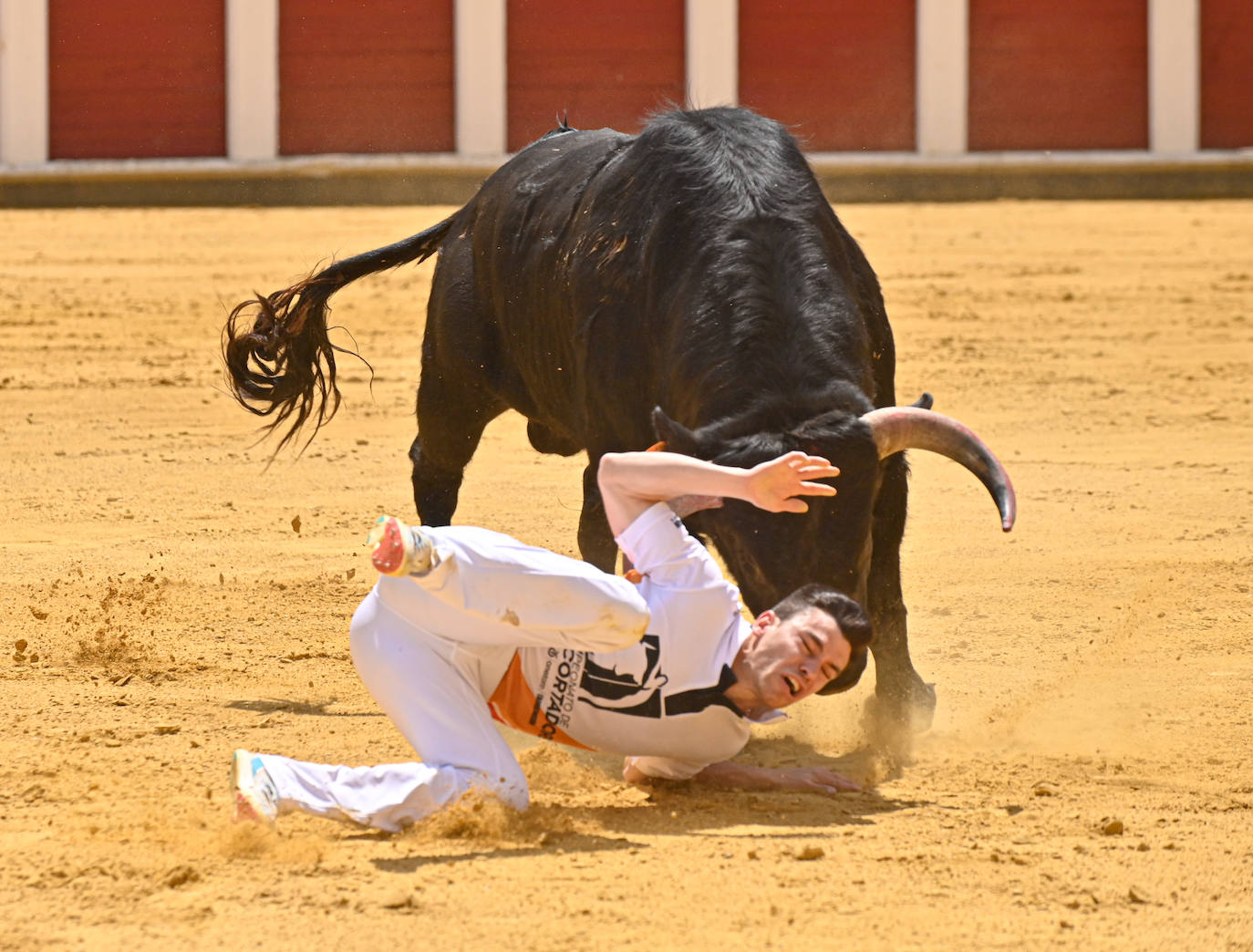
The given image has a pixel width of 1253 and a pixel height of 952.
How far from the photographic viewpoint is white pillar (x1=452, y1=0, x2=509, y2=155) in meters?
16.8

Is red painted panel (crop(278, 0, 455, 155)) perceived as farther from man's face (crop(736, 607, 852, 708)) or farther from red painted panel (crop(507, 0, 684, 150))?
man's face (crop(736, 607, 852, 708))

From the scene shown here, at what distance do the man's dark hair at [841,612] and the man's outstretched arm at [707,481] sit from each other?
7.7 inches

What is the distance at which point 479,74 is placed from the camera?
16.8 meters

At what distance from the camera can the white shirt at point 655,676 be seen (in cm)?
375

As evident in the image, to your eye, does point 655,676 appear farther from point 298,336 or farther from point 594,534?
point 298,336

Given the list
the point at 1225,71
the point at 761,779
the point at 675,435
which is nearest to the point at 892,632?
the point at 761,779

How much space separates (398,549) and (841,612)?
2.99ft

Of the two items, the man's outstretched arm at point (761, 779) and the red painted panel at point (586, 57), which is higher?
the red painted panel at point (586, 57)

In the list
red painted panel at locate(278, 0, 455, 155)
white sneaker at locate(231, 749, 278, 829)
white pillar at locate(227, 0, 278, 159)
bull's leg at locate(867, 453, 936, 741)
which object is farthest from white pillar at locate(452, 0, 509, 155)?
white sneaker at locate(231, 749, 278, 829)

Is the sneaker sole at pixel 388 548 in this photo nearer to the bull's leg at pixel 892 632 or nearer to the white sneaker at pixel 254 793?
the white sneaker at pixel 254 793

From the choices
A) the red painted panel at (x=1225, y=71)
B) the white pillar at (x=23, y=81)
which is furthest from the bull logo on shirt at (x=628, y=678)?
the red painted panel at (x=1225, y=71)

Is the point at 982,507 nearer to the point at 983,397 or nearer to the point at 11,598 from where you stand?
the point at 983,397

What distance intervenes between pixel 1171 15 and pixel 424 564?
15380 millimetres

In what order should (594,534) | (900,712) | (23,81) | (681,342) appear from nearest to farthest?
(681,342) → (900,712) → (594,534) → (23,81)
